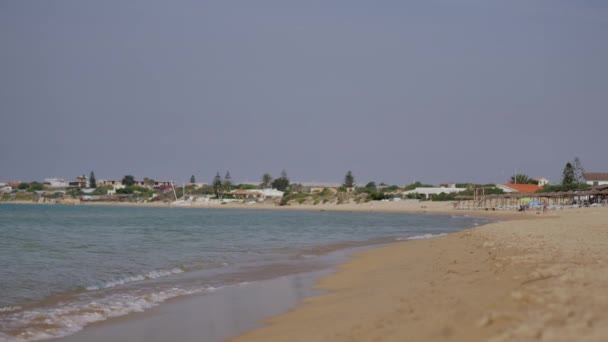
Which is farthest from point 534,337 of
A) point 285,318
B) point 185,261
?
point 185,261

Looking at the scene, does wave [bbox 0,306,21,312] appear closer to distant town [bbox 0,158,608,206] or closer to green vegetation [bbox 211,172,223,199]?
distant town [bbox 0,158,608,206]

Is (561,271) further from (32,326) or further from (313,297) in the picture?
(32,326)

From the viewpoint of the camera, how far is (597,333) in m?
4.89

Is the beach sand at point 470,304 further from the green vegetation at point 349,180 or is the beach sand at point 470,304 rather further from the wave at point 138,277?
the green vegetation at point 349,180

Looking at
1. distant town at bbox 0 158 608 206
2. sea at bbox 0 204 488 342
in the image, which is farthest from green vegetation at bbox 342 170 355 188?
sea at bbox 0 204 488 342

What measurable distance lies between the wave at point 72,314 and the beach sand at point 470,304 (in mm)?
2830

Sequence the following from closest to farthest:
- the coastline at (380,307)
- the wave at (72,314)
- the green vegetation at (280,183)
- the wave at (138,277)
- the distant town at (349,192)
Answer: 1. the coastline at (380,307)
2. the wave at (72,314)
3. the wave at (138,277)
4. the distant town at (349,192)
5. the green vegetation at (280,183)

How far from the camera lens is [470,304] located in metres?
7.47

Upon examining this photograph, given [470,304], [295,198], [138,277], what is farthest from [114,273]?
[295,198]

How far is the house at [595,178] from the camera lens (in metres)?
104

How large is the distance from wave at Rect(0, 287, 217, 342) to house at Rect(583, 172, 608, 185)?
347 feet

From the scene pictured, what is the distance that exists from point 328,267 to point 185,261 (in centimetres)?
465

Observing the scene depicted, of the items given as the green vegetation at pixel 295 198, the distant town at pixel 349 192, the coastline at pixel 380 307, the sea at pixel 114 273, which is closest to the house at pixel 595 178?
the distant town at pixel 349 192

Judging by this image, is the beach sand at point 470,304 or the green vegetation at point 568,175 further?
the green vegetation at point 568,175
